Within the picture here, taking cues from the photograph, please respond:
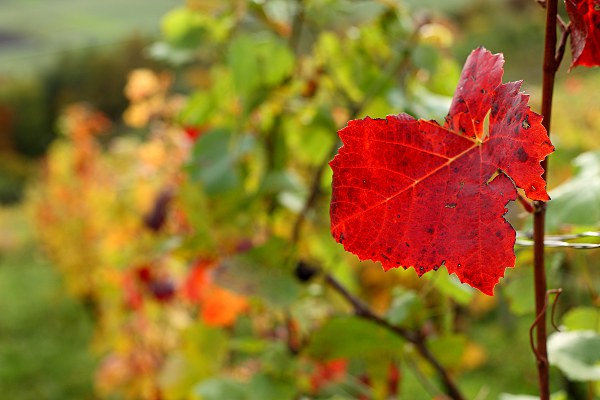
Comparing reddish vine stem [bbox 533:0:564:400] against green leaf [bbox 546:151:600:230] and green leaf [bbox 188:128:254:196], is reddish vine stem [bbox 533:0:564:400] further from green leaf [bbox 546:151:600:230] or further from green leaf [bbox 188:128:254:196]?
green leaf [bbox 188:128:254:196]

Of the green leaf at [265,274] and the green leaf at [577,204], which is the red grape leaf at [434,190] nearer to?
the green leaf at [577,204]

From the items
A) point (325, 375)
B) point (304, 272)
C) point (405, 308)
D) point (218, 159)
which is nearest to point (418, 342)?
point (405, 308)

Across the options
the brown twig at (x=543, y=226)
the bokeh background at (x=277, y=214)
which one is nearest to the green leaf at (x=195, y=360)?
the bokeh background at (x=277, y=214)

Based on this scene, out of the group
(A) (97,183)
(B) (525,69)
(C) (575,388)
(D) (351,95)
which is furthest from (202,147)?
(B) (525,69)

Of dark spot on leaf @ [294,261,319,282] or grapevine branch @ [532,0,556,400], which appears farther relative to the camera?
dark spot on leaf @ [294,261,319,282]

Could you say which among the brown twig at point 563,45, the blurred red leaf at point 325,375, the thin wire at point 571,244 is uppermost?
the brown twig at point 563,45

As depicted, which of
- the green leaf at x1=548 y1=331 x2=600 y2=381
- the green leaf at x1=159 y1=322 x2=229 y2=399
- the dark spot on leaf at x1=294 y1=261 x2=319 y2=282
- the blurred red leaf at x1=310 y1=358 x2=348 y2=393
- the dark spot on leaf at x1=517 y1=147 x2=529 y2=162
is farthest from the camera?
the blurred red leaf at x1=310 y1=358 x2=348 y2=393

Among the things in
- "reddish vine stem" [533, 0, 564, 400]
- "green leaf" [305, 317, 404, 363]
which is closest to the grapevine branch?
"reddish vine stem" [533, 0, 564, 400]

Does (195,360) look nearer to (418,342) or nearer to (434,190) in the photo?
(418,342)
